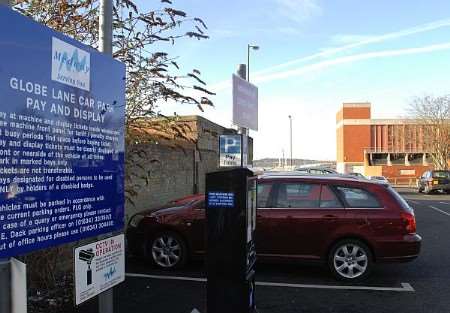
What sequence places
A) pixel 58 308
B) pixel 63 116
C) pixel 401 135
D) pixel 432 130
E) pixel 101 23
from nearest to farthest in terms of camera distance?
1. pixel 63 116
2. pixel 101 23
3. pixel 58 308
4. pixel 432 130
5. pixel 401 135

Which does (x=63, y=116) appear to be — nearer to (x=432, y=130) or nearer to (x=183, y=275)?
(x=183, y=275)

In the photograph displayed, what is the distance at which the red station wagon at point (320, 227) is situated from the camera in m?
8.15

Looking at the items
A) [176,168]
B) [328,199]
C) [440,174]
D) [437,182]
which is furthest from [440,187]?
[328,199]

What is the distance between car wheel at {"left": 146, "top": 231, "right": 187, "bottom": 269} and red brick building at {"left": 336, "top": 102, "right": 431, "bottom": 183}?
2486 inches

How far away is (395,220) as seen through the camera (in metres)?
8.16

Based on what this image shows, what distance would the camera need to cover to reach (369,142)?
3140 inches

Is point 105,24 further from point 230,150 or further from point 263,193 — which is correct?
point 230,150

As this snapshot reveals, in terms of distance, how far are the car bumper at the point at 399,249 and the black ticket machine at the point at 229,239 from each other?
3587 mm

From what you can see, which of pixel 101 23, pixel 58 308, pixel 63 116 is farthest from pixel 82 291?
pixel 58 308

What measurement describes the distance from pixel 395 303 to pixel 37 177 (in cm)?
531

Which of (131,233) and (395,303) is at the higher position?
(131,233)

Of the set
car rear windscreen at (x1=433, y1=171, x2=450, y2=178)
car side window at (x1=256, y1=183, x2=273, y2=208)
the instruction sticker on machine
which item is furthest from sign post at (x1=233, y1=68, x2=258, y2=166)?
car rear windscreen at (x1=433, y1=171, x2=450, y2=178)

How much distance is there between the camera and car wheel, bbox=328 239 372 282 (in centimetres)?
814

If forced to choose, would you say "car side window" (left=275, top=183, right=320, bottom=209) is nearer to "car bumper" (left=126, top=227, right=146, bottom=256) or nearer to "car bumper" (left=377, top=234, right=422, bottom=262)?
"car bumper" (left=377, top=234, right=422, bottom=262)
